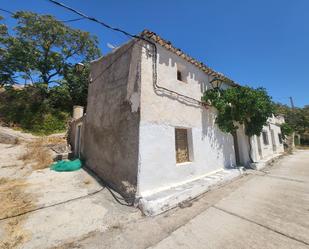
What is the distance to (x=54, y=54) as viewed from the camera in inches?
700

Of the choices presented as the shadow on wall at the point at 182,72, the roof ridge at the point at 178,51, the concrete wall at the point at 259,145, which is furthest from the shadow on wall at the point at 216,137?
the roof ridge at the point at 178,51

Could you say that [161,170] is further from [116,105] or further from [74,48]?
[74,48]

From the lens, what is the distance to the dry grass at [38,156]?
28.2 ft

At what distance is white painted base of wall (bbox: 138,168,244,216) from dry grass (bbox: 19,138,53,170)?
6.39 meters

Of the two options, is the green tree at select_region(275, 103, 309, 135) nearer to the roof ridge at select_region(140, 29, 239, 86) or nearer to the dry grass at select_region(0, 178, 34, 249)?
the roof ridge at select_region(140, 29, 239, 86)

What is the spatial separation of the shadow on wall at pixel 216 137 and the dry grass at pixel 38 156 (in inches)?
307

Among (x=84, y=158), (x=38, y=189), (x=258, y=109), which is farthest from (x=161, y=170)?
(x=258, y=109)

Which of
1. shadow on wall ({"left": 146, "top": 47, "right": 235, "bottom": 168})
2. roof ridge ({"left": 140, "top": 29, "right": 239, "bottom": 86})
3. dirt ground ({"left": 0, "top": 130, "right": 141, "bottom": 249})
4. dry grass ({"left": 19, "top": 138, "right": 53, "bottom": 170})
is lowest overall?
dirt ground ({"left": 0, "top": 130, "right": 141, "bottom": 249})

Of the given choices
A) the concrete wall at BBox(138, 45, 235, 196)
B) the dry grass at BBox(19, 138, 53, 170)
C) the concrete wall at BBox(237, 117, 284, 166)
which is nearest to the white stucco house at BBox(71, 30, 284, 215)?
the concrete wall at BBox(138, 45, 235, 196)

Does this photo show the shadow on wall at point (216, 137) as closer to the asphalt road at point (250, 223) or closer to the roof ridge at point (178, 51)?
the roof ridge at point (178, 51)

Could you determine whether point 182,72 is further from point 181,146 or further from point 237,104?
point 237,104

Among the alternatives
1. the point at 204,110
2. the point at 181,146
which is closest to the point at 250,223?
the point at 181,146

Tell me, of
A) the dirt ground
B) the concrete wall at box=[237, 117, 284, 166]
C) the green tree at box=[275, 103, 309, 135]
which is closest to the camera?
the dirt ground

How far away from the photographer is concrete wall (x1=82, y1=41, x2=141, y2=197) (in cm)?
522
